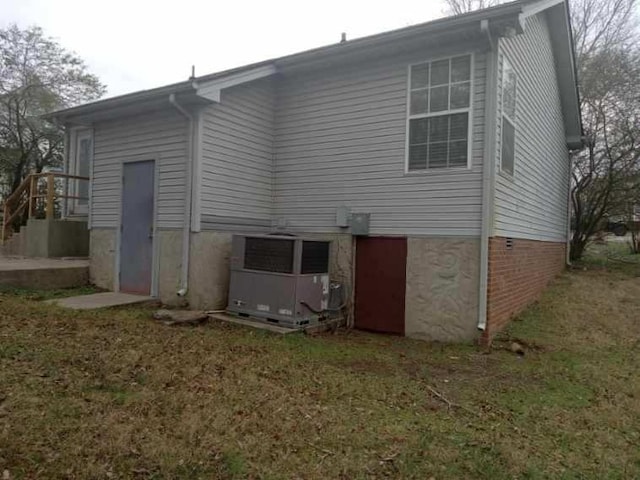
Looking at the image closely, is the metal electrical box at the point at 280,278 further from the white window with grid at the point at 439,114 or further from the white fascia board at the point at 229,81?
the white fascia board at the point at 229,81

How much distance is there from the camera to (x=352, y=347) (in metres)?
6.46

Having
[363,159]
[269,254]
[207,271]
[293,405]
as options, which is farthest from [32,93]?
[293,405]

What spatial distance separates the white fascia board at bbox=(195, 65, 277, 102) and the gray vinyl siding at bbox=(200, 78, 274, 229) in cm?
33

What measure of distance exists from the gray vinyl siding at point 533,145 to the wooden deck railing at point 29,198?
Result: 28.7 feet

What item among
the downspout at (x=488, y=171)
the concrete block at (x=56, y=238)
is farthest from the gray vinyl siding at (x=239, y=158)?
the concrete block at (x=56, y=238)

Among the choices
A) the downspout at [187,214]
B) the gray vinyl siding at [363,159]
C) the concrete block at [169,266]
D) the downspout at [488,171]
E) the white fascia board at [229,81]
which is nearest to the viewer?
the downspout at [488,171]

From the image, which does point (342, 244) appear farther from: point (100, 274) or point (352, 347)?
point (100, 274)

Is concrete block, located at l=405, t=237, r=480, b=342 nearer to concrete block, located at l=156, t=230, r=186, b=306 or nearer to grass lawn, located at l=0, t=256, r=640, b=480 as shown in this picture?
grass lawn, located at l=0, t=256, r=640, b=480

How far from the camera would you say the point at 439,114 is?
6.98 meters

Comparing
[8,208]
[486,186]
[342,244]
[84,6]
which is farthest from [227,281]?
[84,6]

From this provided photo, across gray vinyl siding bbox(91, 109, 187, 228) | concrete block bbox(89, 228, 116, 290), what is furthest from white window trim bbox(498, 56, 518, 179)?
concrete block bbox(89, 228, 116, 290)

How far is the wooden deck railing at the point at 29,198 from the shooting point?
995 centimetres

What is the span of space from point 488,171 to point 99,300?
20.7 feet

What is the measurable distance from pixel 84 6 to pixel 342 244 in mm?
13265
